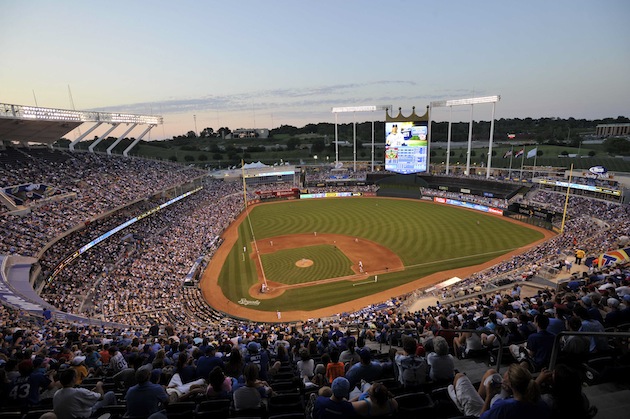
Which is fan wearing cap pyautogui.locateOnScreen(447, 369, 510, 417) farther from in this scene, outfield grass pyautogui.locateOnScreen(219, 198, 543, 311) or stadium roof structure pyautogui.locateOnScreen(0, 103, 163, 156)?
stadium roof structure pyautogui.locateOnScreen(0, 103, 163, 156)

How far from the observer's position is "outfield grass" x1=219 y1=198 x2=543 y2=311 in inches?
1069

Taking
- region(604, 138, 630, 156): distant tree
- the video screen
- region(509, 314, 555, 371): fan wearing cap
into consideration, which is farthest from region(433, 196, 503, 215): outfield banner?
region(604, 138, 630, 156): distant tree

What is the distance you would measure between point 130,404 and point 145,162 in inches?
2198

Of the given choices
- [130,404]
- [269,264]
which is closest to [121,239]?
[269,264]

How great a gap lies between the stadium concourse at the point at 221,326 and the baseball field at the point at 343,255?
2.49 meters

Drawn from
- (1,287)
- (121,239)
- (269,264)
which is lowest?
(269,264)

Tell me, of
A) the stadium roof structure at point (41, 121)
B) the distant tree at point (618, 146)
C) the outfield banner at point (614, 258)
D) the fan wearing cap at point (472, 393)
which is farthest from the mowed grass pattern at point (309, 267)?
the distant tree at point (618, 146)

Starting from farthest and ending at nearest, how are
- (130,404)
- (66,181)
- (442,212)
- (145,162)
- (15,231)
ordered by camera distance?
(145,162)
(442,212)
(66,181)
(15,231)
(130,404)

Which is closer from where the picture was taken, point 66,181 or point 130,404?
point 130,404

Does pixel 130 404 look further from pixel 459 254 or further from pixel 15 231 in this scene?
pixel 459 254

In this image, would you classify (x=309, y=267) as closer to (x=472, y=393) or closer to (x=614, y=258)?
(x=614, y=258)

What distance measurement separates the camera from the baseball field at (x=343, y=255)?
26.0 m

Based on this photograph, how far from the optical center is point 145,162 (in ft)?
177

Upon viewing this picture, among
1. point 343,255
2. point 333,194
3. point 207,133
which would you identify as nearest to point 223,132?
point 207,133
